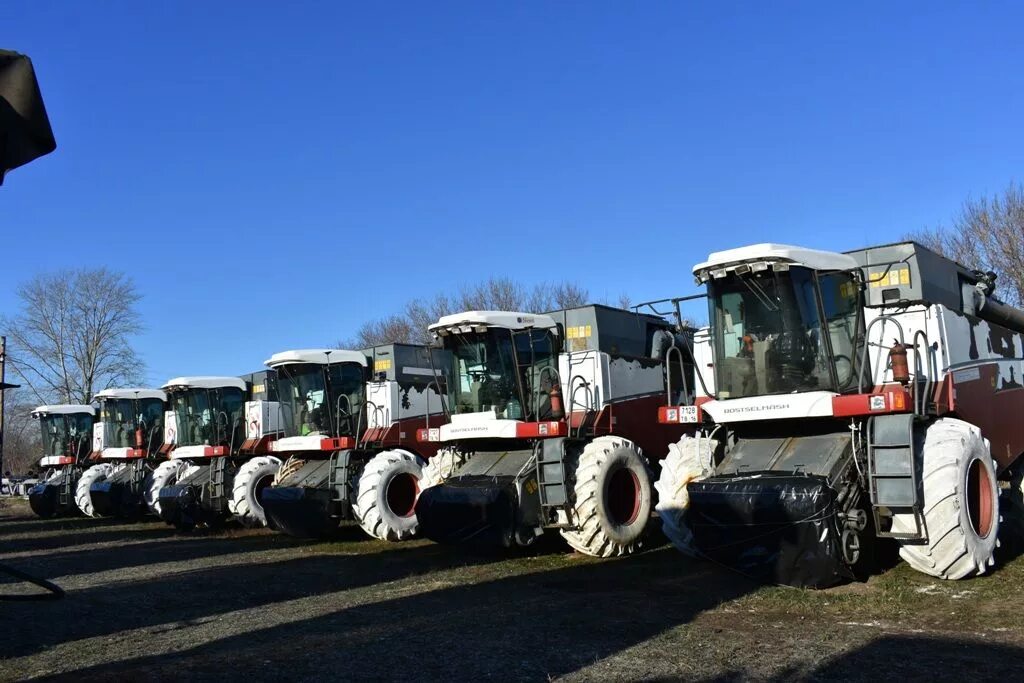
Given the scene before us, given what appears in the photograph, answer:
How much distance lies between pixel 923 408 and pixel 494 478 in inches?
203

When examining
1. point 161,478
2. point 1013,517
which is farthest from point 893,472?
point 161,478

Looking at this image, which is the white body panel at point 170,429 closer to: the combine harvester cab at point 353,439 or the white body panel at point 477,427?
the combine harvester cab at point 353,439

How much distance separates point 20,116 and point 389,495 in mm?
10476

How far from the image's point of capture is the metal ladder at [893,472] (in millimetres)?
7703

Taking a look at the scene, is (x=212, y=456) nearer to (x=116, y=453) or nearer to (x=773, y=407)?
(x=116, y=453)

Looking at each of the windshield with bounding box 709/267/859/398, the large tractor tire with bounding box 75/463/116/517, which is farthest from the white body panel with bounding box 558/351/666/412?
the large tractor tire with bounding box 75/463/116/517

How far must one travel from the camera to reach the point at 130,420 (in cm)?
2094

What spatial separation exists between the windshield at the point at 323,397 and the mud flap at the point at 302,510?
140cm

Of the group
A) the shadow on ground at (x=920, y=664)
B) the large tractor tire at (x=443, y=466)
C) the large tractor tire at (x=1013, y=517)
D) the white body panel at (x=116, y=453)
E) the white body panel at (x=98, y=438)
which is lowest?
the shadow on ground at (x=920, y=664)

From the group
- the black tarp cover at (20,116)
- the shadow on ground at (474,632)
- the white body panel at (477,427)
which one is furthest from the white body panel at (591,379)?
the black tarp cover at (20,116)

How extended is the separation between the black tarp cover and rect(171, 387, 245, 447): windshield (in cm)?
1500

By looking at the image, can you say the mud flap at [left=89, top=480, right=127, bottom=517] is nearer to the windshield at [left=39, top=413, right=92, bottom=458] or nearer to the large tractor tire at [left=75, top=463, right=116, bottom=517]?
the large tractor tire at [left=75, top=463, right=116, bottom=517]

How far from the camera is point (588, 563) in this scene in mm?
10875

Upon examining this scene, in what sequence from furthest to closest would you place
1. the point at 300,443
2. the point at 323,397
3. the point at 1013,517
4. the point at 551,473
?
the point at 323,397
the point at 300,443
the point at 551,473
the point at 1013,517
